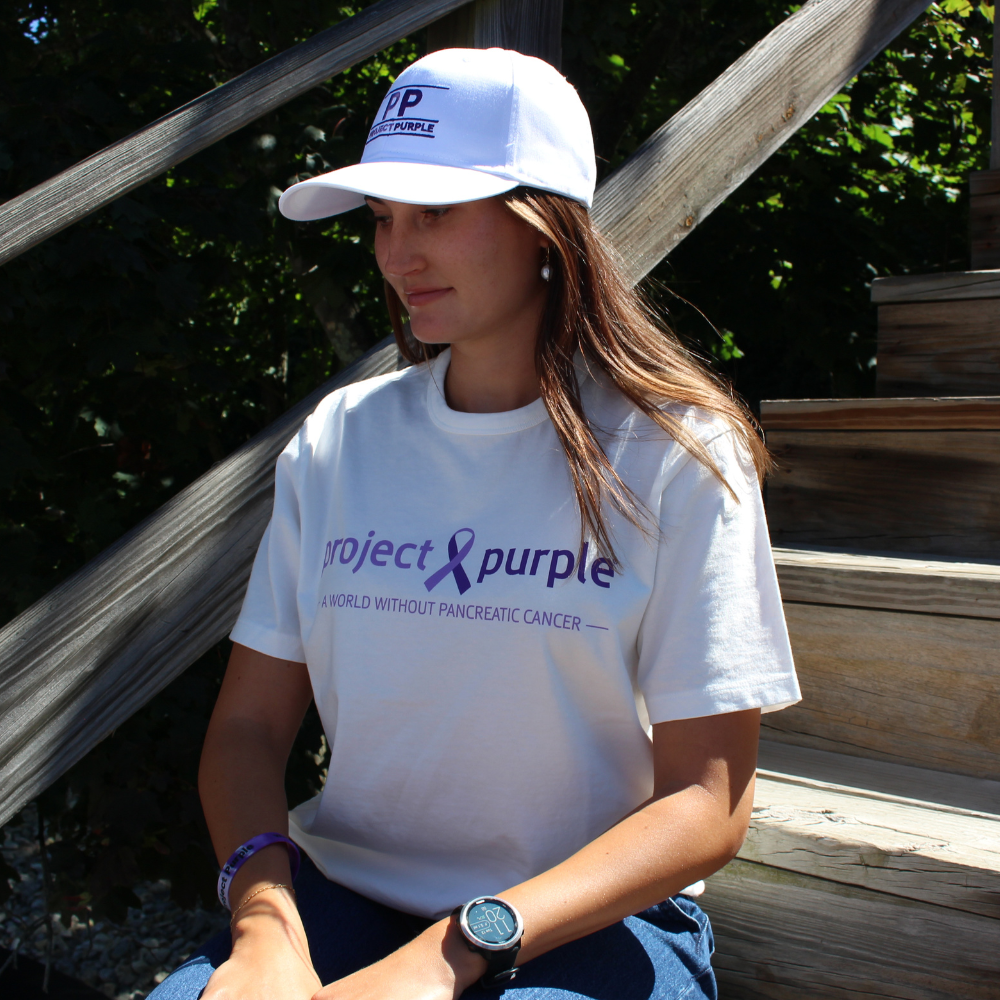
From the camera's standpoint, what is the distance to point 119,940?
136 inches

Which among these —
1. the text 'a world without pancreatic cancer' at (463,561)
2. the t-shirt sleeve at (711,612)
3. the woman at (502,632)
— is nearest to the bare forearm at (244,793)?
the woman at (502,632)

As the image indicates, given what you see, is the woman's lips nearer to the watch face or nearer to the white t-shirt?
the white t-shirt

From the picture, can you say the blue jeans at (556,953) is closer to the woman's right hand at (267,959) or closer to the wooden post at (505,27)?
the woman's right hand at (267,959)

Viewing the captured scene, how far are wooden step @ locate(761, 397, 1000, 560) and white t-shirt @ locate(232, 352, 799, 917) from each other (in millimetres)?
889

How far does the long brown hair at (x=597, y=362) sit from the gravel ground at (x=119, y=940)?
2523mm

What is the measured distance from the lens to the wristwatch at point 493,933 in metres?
Result: 1.01

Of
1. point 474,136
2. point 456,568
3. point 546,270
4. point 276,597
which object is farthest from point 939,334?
point 276,597

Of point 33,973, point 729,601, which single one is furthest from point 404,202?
point 33,973

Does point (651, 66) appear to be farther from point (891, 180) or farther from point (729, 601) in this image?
point (729, 601)

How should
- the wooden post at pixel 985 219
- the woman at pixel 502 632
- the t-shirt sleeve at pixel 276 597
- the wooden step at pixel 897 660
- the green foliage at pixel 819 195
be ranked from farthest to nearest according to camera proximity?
the green foliage at pixel 819 195 → the wooden post at pixel 985 219 → the wooden step at pixel 897 660 → the t-shirt sleeve at pixel 276 597 → the woman at pixel 502 632

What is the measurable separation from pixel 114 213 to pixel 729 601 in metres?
1.44

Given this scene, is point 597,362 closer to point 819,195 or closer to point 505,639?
point 505,639

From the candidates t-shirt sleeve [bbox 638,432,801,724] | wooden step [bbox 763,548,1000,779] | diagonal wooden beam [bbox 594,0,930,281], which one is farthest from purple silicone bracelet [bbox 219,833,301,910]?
diagonal wooden beam [bbox 594,0,930,281]

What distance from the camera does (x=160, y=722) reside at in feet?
6.63
